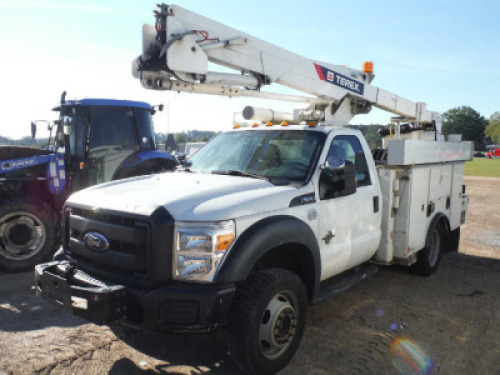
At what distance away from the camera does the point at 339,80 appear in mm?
5840

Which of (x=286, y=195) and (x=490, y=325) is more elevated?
(x=286, y=195)

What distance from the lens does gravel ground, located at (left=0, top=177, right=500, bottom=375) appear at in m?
3.47

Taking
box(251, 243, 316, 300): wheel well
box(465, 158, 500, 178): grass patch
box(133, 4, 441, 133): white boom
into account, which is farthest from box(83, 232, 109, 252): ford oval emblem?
box(465, 158, 500, 178): grass patch

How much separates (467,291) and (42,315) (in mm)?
5054

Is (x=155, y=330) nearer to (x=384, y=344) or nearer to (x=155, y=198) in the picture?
(x=155, y=198)

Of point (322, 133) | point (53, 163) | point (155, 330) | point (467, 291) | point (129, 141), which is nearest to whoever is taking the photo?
point (155, 330)

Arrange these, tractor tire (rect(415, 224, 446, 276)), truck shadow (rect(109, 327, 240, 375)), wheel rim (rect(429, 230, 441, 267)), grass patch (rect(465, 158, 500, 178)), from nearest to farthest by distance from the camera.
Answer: truck shadow (rect(109, 327, 240, 375)) → tractor tire (rect(415, 224, 446, 276)) → wheel rim (rect(429, 230, 441, 267)) → grass patch (rect(465, 158, 500, 178))

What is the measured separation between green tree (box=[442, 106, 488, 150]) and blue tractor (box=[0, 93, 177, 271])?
120695 millimetres

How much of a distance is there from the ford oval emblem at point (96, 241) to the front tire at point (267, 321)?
3.50ft

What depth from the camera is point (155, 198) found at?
10.3 ft

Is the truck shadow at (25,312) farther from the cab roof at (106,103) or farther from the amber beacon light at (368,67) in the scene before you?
the amber beacon light at (368,67)

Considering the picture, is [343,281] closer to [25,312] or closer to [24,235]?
[25,312]

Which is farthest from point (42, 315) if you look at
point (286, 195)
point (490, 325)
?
point (490, 325)

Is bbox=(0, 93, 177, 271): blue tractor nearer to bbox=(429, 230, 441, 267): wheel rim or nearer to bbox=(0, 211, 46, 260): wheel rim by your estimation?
bbox=(0, 211, 46, 260): wheel rim
